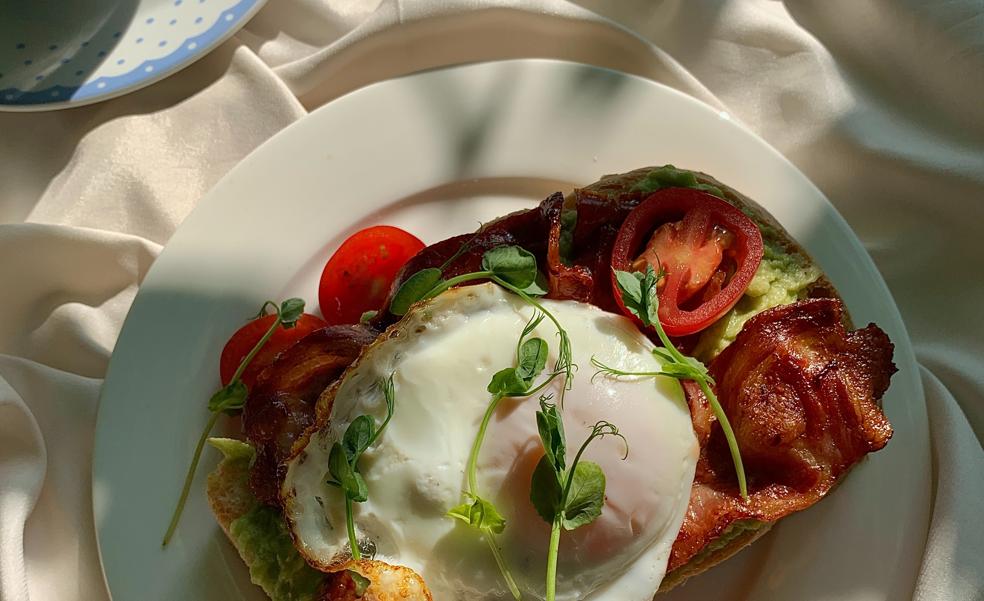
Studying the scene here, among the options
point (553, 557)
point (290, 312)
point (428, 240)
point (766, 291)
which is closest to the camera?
point (553, 557)

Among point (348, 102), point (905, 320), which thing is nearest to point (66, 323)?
point (348, 102)

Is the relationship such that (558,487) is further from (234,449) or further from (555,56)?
(555,56)

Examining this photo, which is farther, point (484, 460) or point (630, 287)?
point (630, 287)

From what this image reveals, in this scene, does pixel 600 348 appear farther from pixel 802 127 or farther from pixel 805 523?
pixel 802 127


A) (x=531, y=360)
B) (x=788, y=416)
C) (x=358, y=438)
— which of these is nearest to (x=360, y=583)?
(x=358, y=438)

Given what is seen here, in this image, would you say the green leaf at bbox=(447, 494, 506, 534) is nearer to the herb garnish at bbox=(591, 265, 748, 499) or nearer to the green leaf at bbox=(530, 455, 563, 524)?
the green leaf at bbox=(530, 455, 563, 524)

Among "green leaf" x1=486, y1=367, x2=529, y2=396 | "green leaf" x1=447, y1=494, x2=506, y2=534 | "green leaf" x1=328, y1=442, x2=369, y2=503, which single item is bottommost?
"green leaf" x1=328, y1=442, x2=369, y2=503

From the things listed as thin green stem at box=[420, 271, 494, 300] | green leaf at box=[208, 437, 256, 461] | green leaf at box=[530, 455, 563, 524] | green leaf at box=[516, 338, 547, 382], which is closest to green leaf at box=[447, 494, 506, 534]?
green leaf at box=[530, 455, 563, 524]
